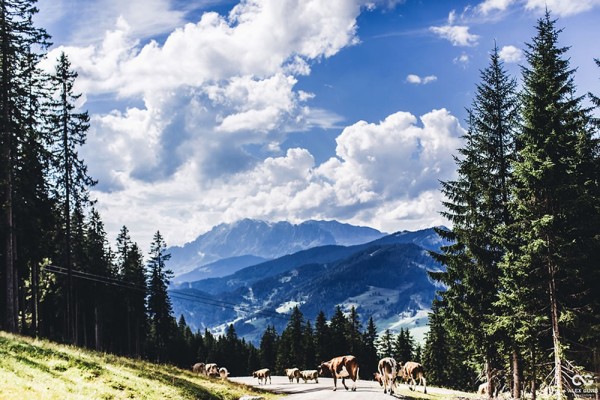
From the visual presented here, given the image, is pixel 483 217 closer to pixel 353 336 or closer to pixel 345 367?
pixel 345 367

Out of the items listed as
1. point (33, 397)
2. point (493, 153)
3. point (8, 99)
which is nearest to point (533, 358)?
point (493, 153)

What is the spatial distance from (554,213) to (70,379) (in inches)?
852

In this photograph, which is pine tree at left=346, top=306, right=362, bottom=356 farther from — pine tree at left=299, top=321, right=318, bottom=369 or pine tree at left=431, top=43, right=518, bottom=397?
pine tree at left=431, top=43, right=518, bottom=397

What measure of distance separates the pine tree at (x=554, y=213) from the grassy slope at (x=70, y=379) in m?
16.0

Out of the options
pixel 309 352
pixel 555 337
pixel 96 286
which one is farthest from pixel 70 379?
pixel 309 352

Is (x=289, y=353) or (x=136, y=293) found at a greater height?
(x=136, y=293)

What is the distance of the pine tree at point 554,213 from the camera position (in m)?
22.9

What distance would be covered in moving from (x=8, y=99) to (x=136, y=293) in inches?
1794

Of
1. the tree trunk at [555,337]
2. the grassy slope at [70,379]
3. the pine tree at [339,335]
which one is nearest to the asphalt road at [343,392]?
the grassy slope at [70,379]

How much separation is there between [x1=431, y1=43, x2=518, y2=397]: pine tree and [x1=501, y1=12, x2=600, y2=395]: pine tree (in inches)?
151

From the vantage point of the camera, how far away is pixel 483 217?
30125mm

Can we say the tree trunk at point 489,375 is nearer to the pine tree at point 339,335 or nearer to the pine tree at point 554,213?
the pine tree at point 554,213

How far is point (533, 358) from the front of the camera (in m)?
26.1

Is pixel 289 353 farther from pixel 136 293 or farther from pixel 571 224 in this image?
pixel 571 224
